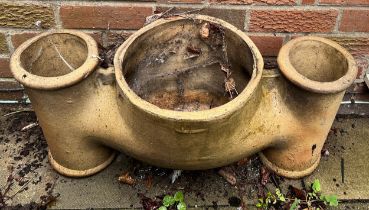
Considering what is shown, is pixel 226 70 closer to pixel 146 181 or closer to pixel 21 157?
pixel 146 181

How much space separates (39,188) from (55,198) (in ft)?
0.28

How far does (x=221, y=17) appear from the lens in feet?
5.76

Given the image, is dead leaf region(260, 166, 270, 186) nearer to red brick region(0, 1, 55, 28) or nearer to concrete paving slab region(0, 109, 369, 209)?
concrete paving slab region(0, 109, 369, 209)

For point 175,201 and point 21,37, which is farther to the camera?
point 21,37

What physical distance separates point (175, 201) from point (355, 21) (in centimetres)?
99

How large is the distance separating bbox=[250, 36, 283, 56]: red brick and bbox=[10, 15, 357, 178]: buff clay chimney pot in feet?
0.58

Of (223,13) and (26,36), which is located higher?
(223,13)

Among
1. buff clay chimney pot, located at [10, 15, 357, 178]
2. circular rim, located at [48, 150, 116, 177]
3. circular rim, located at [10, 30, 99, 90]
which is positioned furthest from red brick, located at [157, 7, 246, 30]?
circular rim, located at [48, 150, 116, 177]

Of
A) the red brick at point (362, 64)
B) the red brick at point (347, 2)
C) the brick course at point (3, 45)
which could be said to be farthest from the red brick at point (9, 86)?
the red brick at point (362, 64)

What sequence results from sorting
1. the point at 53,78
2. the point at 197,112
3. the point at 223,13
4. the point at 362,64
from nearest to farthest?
the point at 197,112, the point at 53,78, the point at 223,13, the point at 362,64

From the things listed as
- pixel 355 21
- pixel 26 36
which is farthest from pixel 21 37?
pixel 355 21

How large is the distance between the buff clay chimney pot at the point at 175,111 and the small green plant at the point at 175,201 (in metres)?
0.15

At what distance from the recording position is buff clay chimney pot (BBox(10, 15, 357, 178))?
1.41m

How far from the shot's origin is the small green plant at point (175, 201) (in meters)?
1.62
